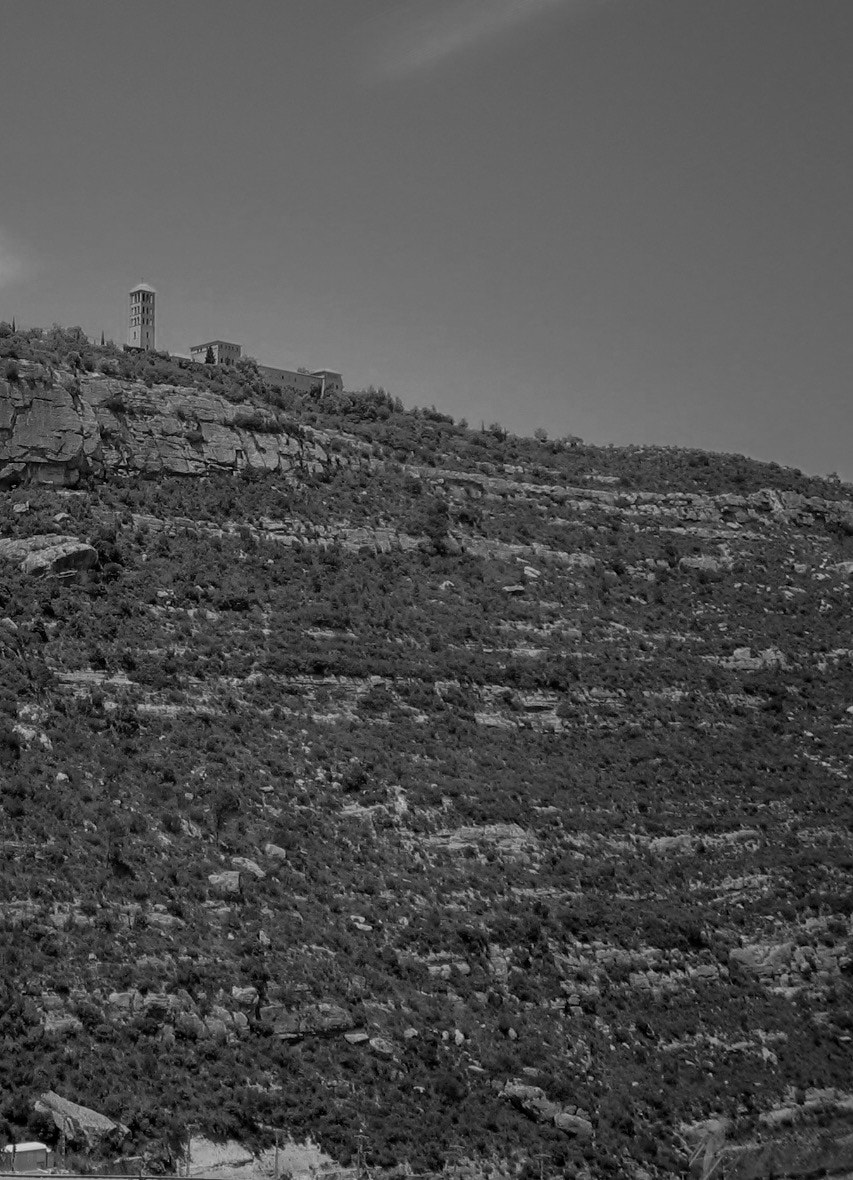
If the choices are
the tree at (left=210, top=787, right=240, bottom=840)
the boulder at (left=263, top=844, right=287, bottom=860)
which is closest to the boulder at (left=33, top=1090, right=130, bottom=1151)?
the boulder at (left=263, top=844, right=287, bottom=860)

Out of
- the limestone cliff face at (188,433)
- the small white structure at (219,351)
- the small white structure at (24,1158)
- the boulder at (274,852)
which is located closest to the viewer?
the small white structure at (24,1158)

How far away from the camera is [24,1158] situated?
2180 cm

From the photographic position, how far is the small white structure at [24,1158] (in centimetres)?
2166

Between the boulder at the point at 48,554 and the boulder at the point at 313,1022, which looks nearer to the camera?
the boulder at the point at 313,1022

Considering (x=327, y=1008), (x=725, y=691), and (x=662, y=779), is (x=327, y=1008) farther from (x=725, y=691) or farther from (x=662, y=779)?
(x=725, y=691)

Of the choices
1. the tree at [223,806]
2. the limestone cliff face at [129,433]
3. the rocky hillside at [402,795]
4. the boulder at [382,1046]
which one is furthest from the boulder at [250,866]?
the limestone cliff face at [129,433]

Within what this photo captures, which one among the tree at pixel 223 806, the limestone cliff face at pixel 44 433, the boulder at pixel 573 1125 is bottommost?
the boulder at pixel 573 1125

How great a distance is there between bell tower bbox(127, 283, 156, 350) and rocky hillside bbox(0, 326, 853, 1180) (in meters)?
Answer: 7.48

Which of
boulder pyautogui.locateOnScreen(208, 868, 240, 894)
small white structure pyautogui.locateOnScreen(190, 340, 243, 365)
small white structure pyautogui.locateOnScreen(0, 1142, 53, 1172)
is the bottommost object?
small white structure pyautogui.locateOnScreen(0, 1142, 53, 1172)

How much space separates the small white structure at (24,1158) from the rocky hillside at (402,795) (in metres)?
1.24

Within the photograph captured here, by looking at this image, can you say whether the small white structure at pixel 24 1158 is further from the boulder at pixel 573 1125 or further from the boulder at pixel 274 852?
the boulder at pixel 274 852

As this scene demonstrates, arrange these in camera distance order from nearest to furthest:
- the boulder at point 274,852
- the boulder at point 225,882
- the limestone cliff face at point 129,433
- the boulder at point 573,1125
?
the boulder at point 573,1125 < the boulder at point 225,882 < the boulder at point 274,852 < the limestone cliff face at point 129,433

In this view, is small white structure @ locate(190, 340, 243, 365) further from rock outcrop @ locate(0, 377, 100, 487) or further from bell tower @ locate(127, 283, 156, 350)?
rock outcrop @ locate(0, 377, 100, 487)

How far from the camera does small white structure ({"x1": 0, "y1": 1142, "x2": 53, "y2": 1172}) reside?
21.7 meters
